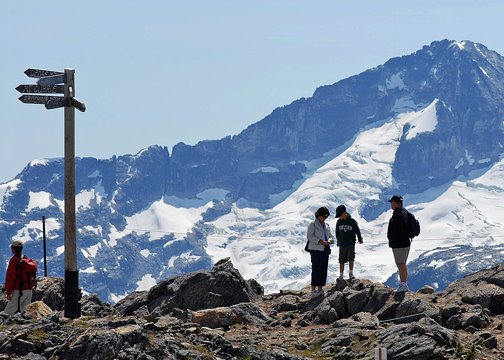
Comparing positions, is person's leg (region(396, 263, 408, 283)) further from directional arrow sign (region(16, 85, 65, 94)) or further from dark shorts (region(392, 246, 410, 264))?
directional arrow sign (region(16, 85, 65, 94))

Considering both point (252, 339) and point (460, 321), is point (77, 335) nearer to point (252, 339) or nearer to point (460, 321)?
point (252, 339)

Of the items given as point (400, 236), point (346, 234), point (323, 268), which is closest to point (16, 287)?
point (323, 268)

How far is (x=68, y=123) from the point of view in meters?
25.5

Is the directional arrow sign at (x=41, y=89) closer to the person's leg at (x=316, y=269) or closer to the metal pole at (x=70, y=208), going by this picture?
the metal pole at (x=70, y=208)

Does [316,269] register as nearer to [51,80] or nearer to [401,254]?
[401,254]

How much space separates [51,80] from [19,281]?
5265 mm

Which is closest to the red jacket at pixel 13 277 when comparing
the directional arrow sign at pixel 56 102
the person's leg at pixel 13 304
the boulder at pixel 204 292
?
the person's leg at pixel 13 304

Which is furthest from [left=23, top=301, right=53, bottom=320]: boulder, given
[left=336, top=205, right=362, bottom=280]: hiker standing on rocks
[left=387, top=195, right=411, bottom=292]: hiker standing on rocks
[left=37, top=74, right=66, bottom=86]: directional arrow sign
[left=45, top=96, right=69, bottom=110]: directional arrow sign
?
[left=336, top=205, right=362, bottom=280]: hiker standing on rocks

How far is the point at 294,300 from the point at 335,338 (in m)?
8.58

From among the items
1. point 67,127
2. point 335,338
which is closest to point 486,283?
point 335,338

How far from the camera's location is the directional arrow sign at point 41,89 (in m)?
25.2

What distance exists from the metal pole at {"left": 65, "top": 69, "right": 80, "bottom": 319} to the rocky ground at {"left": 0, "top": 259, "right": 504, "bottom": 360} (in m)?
0.73

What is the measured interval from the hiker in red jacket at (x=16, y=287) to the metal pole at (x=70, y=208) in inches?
81.4

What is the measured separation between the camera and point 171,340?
2145 centimetres
